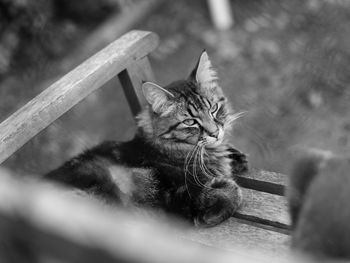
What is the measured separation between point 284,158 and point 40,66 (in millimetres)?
2278

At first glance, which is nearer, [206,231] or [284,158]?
[206,231]

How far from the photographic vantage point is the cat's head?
2373 mm

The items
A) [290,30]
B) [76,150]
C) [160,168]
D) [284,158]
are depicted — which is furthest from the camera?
[290,30]

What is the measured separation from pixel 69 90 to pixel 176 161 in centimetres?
57

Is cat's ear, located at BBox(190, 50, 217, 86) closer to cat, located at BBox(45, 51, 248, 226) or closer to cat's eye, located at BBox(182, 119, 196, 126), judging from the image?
cat, located at BBox(45, 51, 248, 226)

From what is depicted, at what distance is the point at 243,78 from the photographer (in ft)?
13.2

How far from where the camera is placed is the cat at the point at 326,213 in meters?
1.34

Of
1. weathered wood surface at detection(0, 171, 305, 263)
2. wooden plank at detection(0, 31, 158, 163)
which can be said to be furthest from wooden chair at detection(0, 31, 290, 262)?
weathered wood surface at detection(0, 171, 305, 263)

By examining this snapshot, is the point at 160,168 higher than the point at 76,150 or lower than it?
higher

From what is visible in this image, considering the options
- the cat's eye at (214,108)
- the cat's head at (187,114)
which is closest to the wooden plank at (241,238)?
the cat's head at (187,114)

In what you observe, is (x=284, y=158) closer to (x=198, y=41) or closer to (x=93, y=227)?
(x=198, y=41)

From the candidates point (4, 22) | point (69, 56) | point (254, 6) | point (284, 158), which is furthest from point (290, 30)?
point (4, 22)

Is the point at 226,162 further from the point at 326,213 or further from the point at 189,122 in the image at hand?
the point at 326,213

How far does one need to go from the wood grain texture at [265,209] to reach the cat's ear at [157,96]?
53 centimetres
